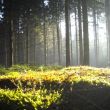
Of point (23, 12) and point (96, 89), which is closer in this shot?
point (96, 89)

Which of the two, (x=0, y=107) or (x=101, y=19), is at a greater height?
(x=101, y=19)

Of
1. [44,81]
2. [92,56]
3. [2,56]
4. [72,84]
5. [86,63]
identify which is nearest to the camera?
[72,84]

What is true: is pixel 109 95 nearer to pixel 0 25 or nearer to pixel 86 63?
pixel 86 63

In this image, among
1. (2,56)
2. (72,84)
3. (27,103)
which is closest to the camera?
(27,103)

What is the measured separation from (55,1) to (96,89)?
37922 millimetres

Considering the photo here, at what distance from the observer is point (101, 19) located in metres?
54.0

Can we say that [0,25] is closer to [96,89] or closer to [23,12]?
[23,12]

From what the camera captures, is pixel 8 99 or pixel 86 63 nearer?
pixel 8 99

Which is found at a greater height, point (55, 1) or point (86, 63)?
point (55, 1)

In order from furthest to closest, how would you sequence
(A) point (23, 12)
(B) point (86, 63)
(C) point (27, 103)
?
(A) point (23, 12) < (B) point (86, 63) < (C) point (27, 103)

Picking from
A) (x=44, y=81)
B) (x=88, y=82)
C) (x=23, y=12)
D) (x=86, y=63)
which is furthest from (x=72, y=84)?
(x=23, y=12)

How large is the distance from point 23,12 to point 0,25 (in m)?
11.8

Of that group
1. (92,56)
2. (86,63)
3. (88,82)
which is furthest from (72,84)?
(92,56)

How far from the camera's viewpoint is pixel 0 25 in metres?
54.1
